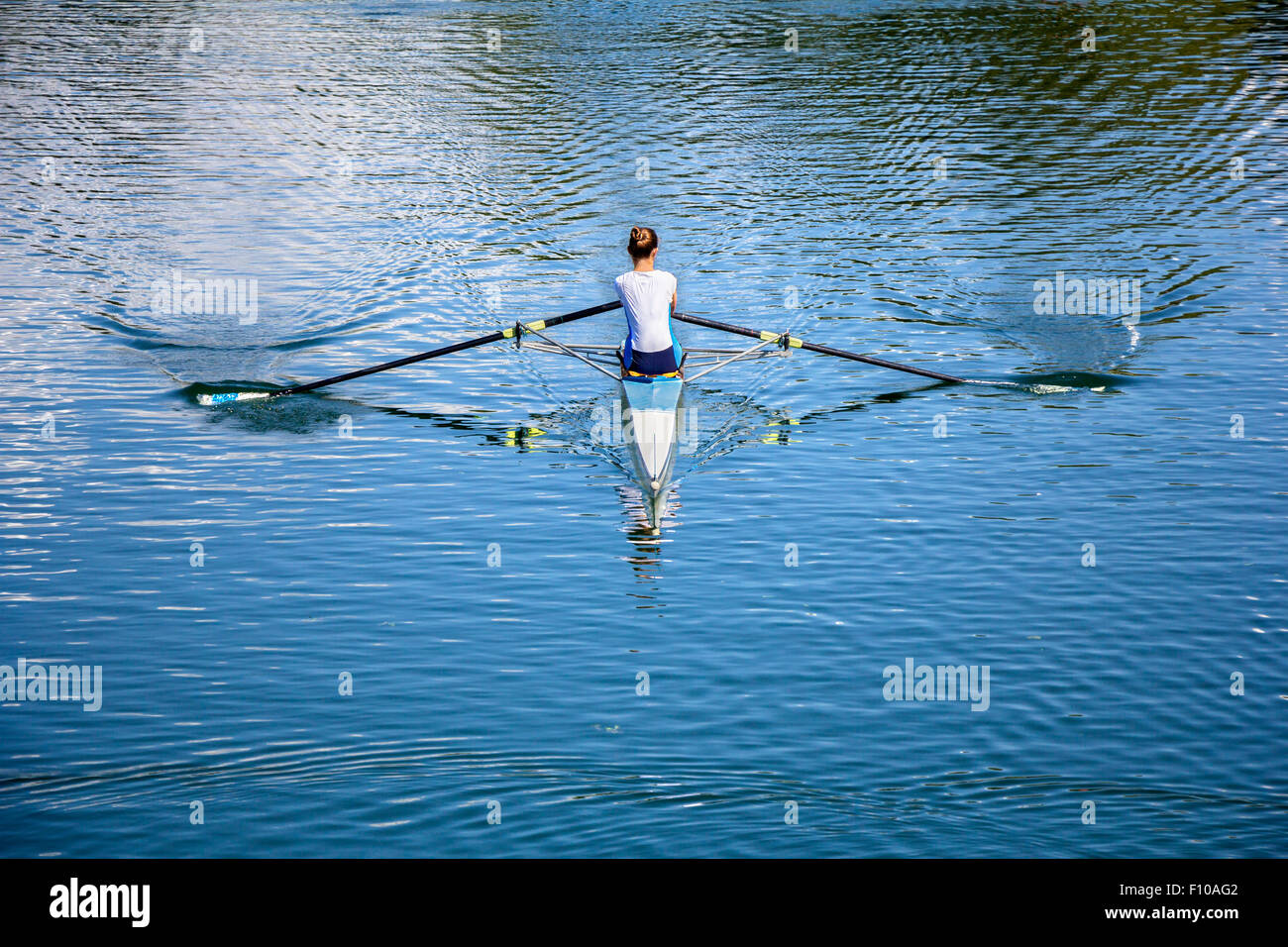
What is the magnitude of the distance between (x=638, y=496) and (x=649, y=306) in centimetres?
230

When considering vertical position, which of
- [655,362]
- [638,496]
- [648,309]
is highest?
[648,309]

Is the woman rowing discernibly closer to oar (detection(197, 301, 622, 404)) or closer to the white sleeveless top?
the white sleeveless top

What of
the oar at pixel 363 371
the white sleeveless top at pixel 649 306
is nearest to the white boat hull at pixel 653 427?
the white sleeveless top at pixel 649 306

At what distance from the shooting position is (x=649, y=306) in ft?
51.8

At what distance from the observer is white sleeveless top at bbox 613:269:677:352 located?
1576cm

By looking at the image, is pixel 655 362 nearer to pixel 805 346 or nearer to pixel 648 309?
pixel 648 309

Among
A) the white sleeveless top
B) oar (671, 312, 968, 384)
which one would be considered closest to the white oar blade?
the white sleeveless top

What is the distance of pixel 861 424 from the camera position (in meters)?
17.4

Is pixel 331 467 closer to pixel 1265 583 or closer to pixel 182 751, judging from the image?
pixel 182 751

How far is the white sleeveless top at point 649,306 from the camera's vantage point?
15.8 meters

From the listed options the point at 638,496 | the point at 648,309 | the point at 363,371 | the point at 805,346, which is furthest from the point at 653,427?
the point at 363,371

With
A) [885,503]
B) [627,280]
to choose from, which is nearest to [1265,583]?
[885,503]

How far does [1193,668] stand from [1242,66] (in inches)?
1315
